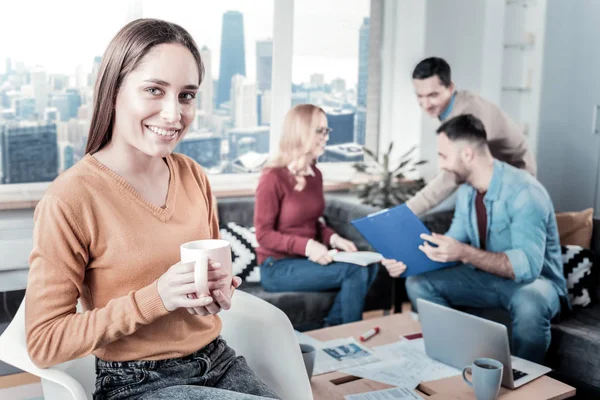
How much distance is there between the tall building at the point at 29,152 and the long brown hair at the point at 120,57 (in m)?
2.13

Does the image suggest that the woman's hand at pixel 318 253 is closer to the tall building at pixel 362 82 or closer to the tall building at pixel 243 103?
the tall building at pixel 243 103

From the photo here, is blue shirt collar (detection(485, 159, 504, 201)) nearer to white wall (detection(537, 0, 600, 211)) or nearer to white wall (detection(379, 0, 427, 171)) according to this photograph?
white wall (detection(537, 0, 600, 211))

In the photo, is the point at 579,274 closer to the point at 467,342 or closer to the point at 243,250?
the point at 467,342

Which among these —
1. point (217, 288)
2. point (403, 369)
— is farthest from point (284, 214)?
point (217, 288)

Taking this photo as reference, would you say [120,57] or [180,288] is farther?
[120,57]

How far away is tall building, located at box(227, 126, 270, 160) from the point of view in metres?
3.83

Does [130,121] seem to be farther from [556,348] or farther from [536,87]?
[536,87]

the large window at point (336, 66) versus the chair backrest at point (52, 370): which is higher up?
the large window at point (336, 66)

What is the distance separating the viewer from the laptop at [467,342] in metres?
1.84

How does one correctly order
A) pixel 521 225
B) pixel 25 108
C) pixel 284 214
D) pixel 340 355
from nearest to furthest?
pixel 340 355, pixel 521 225, pixel 284 214, pixel 25 108

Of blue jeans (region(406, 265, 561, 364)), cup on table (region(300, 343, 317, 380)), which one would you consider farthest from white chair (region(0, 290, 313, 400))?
blue jeans (region(406, 265, 561, 364))

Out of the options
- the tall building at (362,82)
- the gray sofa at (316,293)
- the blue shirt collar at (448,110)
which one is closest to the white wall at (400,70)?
the tall building at (362,82)

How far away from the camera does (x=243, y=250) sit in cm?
Result: 323

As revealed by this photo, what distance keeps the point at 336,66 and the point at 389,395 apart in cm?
269
